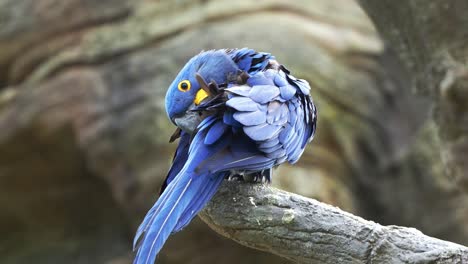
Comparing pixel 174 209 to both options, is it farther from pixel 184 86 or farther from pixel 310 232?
pixel 184 86

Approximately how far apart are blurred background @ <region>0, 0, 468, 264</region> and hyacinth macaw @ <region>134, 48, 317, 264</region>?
2.16 m

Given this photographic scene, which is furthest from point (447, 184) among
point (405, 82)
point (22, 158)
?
point (22, 158)

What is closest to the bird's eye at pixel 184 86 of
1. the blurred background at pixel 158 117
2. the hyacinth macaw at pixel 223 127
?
the hyacinth macaw at pixel 223 127

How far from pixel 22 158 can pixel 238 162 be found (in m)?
3.34

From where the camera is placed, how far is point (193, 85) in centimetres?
195

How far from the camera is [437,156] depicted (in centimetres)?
460

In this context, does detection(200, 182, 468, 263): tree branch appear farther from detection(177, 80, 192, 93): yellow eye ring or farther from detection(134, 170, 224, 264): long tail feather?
detection(177, 80, 192, 93): yellow eye ring

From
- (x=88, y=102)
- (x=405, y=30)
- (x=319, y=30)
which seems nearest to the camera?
(x=405, y=30)

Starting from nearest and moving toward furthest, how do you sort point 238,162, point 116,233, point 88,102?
point 238,162, point 88,102, point 116,233

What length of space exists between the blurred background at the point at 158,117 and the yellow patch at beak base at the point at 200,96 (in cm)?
226

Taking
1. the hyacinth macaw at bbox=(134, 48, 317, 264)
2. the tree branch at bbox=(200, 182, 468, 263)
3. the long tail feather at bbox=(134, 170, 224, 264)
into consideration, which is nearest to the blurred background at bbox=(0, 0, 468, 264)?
the hyacinth macaw at bbox=(134, 48, 317, 264)

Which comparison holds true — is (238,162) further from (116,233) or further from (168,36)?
(116,233)

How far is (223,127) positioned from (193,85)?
25cm

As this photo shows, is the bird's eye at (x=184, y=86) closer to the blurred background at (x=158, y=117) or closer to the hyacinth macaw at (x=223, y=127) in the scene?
the hyacinth macaw at (x=223, y=127)
